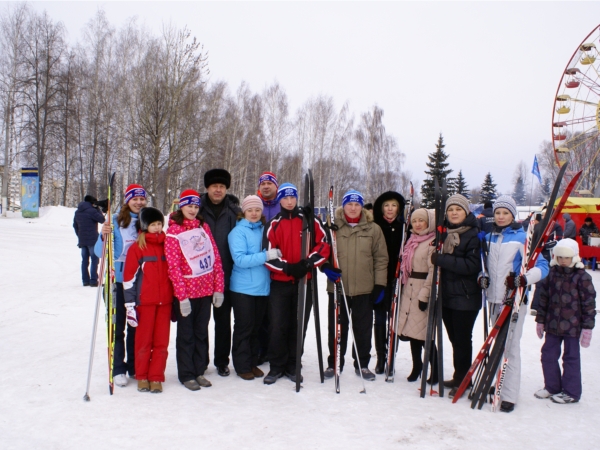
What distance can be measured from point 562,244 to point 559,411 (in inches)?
54.3

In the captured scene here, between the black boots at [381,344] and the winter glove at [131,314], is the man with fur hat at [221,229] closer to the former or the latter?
the winter glove at [131,314]

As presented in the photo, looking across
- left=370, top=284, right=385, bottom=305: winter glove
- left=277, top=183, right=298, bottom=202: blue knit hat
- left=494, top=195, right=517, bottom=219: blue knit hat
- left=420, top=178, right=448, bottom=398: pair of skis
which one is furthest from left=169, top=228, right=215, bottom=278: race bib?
left=494, top=195, right=517, bottom=219: blue knit hat

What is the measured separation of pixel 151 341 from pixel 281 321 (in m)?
1.16

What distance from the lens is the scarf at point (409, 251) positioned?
12.8 feet

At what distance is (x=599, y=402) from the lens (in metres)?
3.61

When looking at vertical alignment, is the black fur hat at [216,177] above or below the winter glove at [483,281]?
above

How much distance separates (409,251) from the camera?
3.95 meters

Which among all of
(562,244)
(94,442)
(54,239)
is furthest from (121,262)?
(54,239)

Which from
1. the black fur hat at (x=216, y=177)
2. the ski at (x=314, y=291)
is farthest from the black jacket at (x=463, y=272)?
the black fur hat at (x=216, y=177)

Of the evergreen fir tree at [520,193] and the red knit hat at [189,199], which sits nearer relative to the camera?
the red knit hat at [189,199]

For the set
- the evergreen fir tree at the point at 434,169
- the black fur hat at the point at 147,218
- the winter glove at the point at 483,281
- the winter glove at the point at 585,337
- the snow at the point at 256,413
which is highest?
the evergreen fir tree at the point at 434,169

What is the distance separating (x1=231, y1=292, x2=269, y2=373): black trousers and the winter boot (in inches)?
58.2

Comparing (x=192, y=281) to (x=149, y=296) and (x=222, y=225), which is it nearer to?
(x=149, y=296)

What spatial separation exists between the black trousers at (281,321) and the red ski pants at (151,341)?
0.95m
